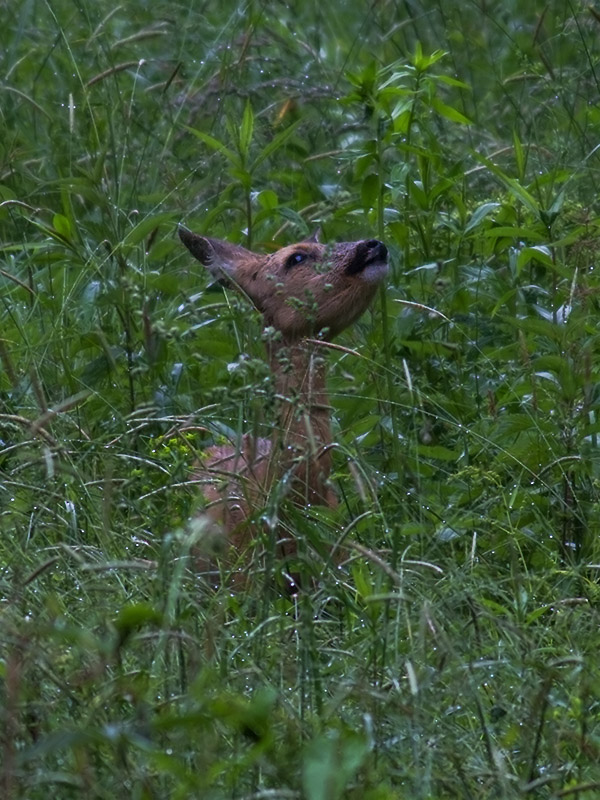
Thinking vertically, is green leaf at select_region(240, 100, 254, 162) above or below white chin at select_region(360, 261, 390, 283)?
above

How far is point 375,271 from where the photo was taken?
197 inches

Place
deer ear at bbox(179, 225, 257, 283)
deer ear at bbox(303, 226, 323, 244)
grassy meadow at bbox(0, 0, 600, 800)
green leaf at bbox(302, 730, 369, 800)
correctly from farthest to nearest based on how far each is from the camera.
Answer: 1. deer ear at bbox(303, 226, 323, 244)
2. deer ear at bbox(179, 225, 257, 283)
3. grassy meadow at bbox(0, 0, 600, 800)
4. green leaf at bbox(302, 730, 369, 800)

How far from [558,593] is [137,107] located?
14.0ft

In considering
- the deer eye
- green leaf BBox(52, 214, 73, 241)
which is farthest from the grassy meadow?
the deer eye

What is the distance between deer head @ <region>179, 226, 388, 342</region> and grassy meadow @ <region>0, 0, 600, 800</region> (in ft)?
0.37

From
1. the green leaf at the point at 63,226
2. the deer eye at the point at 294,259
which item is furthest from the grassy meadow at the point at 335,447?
the deer eye at the point at 294,259

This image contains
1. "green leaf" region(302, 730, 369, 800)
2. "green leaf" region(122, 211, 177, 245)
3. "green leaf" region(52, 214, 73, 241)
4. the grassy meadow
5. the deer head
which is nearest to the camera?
"green leaf" region(302, 730, 369, 800)

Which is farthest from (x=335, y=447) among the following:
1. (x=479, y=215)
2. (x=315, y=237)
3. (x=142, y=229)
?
(x=315, y=237)

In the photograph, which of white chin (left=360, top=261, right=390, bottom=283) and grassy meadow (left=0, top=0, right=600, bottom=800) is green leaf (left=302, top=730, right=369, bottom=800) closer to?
grassy meadow (left=0, top=0, right=600, bottom=800)

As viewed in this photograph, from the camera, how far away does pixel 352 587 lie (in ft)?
11.7

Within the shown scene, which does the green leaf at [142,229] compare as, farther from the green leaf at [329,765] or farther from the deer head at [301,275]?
the green leaf at [329,765]

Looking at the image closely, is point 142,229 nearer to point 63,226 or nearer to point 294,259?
point 63,226

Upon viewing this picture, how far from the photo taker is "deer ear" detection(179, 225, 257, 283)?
538 cm

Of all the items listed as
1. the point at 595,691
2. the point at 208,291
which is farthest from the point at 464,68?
the point at 595,691
